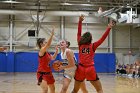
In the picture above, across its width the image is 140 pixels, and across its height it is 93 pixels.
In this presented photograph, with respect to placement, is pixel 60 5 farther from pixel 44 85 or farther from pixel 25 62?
pixel 44 85

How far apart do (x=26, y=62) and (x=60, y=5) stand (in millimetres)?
6816

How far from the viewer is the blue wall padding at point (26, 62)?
31172 mm

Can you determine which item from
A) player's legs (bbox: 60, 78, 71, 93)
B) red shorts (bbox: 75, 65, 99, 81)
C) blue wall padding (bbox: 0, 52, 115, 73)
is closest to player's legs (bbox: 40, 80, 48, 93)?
player's legs (bbox: 60, 78, 71, 93)

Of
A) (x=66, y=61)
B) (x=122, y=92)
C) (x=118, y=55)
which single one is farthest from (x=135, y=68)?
(x=66, y=61)

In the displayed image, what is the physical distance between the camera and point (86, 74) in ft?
24.4

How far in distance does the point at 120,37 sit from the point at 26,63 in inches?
414

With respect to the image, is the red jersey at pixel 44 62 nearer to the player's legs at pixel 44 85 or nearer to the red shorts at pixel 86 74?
the player's legs at pixel 44 85

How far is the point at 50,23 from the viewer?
33.2 m

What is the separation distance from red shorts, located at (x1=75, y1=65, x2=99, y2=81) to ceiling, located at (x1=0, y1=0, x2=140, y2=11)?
22.7m

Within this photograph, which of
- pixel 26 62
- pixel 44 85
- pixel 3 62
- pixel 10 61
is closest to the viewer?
pixel 44 85

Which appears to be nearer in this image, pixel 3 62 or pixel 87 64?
pixel 87 64

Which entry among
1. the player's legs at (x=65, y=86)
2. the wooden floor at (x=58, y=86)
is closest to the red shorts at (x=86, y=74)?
the player's legs at (x=65, y=86)

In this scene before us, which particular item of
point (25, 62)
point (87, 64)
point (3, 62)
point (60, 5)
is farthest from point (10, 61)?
point (87, 64)

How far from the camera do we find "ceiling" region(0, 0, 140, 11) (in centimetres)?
3048
